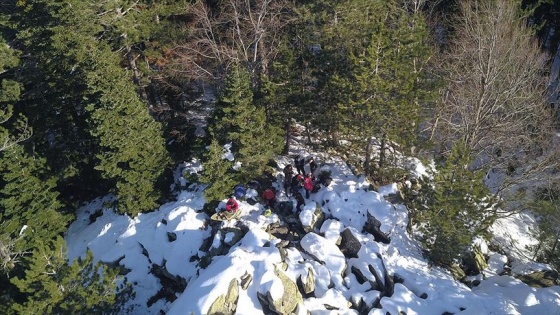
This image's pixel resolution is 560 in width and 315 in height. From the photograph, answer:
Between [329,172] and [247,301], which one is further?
[329,172]

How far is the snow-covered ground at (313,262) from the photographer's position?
14.4 metres

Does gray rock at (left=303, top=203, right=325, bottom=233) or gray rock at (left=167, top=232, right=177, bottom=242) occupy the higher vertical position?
gray rock at (left=303, top=203, right=325, bottom=233)

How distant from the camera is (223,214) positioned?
17703 millimetres

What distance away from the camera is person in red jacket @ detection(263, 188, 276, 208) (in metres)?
18.1

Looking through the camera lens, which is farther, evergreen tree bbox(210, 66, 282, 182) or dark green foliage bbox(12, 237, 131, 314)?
evergreen tree bbox(210, 66, 282, 182)

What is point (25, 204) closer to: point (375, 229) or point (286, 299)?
point (286, 299)

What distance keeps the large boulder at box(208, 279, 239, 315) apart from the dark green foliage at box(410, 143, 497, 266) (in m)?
7.75

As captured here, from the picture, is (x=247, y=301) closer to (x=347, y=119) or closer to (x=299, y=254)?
(x=299, y=254)

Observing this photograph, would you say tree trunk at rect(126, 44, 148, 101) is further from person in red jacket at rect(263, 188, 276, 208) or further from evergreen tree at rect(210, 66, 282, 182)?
person in red jacket at rect(263, 188, 276, 208)

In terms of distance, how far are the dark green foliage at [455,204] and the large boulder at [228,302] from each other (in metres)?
7.75

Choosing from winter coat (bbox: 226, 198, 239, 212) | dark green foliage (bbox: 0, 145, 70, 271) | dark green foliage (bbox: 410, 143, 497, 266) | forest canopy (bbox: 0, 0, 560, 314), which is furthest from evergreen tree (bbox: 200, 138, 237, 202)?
dark green foliage (bbox: 410, 143, 497, 266)

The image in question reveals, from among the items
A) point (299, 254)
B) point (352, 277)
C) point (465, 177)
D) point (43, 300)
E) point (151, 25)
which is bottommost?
point (352, 277)

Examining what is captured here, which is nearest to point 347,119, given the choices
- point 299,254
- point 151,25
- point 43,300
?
point 299,254

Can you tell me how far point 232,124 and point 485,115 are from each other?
1092cm
